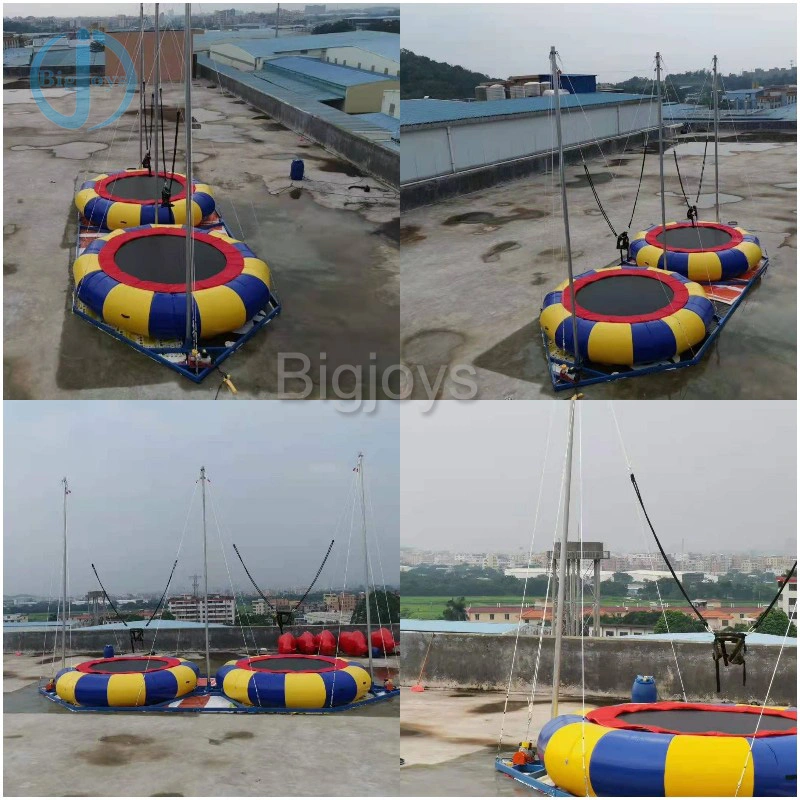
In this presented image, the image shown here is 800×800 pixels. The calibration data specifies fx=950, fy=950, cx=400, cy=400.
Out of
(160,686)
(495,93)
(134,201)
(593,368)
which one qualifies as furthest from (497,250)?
(495,93)

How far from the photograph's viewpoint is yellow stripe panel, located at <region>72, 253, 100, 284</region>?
472 inches

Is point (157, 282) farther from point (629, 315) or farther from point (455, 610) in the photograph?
point (455, 610)

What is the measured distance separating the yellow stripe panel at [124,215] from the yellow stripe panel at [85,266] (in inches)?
94.9

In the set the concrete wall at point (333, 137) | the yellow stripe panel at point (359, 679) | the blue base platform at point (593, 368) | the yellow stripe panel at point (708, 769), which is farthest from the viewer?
the concrete wall at point (333, 137)

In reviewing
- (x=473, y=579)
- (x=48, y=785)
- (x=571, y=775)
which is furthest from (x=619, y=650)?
(x=473, y=579)

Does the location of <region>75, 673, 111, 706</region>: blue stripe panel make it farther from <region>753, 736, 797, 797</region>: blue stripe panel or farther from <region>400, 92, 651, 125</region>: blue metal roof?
<region>400, 92, 651, 125</region>: blue metal roof

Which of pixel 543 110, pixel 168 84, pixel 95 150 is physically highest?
pixel 168 84

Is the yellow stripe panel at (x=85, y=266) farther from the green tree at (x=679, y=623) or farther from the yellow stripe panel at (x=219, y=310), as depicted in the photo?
the green tree at (x=679, y=623)

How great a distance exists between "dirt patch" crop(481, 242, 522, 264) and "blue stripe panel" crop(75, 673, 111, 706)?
28.2 feet

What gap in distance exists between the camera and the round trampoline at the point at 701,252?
14.0 m

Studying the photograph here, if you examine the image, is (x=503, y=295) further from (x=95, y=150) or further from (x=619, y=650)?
(x=95, y=150)

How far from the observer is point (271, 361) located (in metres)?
11.5

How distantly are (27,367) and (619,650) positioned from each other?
833 cm

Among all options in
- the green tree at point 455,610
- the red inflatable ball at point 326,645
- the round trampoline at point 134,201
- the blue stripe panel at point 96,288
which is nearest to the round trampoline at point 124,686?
the red inflatable ball at point 326,645
